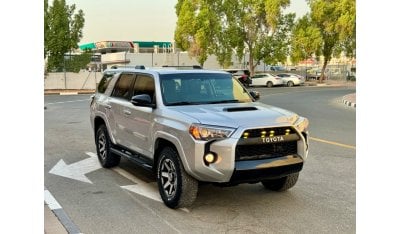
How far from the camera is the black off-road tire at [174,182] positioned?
5.32 m

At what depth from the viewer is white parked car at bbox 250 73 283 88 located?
4172 centimetres

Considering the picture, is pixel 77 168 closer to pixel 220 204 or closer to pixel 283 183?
pixel 220 204

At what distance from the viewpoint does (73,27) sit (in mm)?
34812

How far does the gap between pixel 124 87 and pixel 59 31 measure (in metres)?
28.5

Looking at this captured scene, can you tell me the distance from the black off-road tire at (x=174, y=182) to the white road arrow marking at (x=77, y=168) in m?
1.72

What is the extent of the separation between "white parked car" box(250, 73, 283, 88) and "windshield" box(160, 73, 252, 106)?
35.5 m

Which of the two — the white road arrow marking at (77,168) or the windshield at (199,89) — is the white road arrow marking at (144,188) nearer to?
the white road arrow marking at (77,168)

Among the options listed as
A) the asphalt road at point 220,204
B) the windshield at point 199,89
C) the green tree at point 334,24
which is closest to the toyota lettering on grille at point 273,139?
the asphalt road at point 220,204

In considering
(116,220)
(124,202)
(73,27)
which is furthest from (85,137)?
(73,27)

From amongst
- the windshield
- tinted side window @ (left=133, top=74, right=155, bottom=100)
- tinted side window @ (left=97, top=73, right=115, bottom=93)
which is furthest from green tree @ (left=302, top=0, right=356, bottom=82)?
tinted side window @ (left=133, top=74, right=155, bottom=100)

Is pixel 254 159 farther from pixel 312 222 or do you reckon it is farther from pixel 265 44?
pixel 265 44

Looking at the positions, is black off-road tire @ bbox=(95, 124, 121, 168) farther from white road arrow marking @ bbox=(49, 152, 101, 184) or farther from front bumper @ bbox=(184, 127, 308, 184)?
front bumper @ bbox=(184, 127, 308, 184)

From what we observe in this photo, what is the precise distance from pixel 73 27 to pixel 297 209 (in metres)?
32.1

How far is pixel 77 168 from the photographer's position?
7.90 meters
